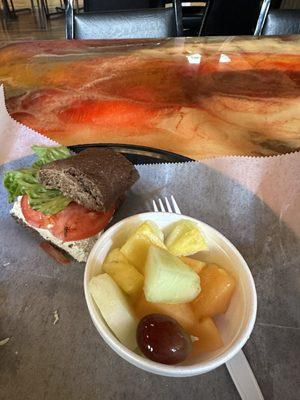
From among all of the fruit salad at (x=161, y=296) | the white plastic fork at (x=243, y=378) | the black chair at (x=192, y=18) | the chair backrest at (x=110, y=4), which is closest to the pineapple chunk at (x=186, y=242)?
the fruit salad at (x=161, y=296)

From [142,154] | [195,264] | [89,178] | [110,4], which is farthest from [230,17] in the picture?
[195,264]

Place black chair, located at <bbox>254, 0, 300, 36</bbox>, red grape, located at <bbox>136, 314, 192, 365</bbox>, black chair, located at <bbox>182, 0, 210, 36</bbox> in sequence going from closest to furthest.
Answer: red grape, located at <bbox>136, 314, 192, 365</bbox> < black chair, located at <bbox>254, 0, 300, 36</bbox> < black chair, located at <bbox>182, 0, 210, 36</bbox>

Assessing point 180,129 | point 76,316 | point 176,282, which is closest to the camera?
point 176,282

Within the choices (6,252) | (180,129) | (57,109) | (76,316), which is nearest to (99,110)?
(57,109)

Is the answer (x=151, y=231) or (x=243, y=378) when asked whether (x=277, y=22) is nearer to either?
(x=151, y=231)

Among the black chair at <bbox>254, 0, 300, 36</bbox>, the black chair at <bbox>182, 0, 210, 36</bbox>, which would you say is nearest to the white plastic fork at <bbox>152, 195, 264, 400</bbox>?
the black chair at <bbox>254, 0, 300, 36</bbox>

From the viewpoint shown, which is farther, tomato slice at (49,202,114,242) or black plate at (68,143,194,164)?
black plate at (68,143,194,164)

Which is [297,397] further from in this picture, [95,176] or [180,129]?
[180,129]

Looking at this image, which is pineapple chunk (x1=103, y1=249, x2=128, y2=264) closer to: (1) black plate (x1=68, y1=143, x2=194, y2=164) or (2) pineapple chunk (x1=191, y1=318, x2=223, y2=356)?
(2) pineapple chunk (x1=191, y1=318, x2=223, y2=356)
